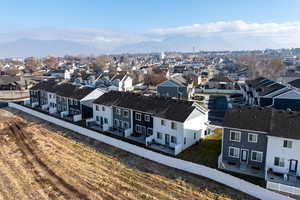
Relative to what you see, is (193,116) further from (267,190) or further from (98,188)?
(98,188)

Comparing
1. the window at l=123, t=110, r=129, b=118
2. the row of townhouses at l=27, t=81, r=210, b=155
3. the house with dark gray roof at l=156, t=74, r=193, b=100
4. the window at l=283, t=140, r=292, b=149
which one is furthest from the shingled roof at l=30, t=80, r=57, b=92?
the window at l=283, t=140, r=292, b=149

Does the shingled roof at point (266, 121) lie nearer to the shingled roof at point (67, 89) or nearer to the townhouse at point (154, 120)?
the townhouse at point (154, 120)

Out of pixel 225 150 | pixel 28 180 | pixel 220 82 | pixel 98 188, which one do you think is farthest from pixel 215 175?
pixel 220 82

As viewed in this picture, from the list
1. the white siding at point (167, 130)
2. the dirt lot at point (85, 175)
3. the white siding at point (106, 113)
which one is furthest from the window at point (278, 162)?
the white siding at point (106, 113)

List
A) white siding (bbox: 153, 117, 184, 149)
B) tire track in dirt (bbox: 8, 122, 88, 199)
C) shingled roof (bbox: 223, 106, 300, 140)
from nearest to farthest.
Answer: tire track in dirt (bbox: 8, 122, 88, 199)
shingled roof (bbox: 223, 106, 300, 140)
white siding (bbox: 153, 117, 184, 149)

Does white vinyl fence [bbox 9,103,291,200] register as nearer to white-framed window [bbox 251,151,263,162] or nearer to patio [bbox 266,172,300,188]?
patio [bbox 266,172,300,188]

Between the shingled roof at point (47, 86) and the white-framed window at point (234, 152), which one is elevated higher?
the shingled roof at point (47, 86)
